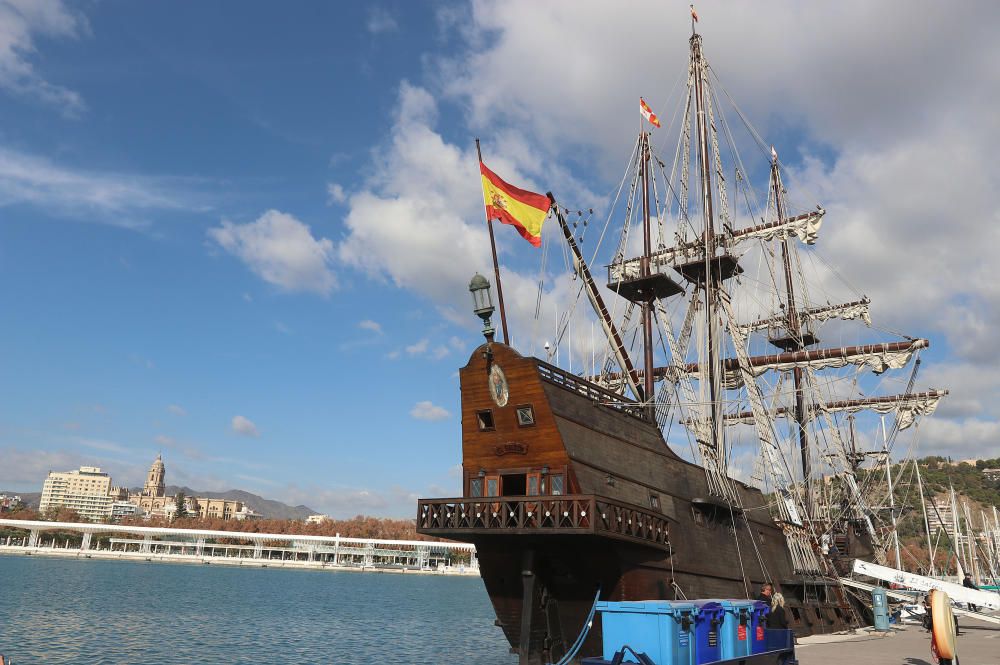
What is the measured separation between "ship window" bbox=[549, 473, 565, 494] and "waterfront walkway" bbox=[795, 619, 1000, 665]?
7049mm

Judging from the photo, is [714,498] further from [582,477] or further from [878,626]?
[878,626]

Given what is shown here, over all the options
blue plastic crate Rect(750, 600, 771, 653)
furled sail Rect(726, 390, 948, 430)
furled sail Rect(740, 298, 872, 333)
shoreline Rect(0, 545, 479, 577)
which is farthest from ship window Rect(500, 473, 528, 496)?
shoreline Rect(0, 545, 479, 577)

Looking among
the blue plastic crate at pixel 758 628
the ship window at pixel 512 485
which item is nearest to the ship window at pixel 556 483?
the ship window at pixel 512 485

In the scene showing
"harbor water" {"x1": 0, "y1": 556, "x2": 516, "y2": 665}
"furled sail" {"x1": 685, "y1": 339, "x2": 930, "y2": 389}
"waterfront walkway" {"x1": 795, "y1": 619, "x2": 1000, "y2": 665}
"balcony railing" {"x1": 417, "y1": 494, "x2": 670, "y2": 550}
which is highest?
"furled sail" {"x1": 685, "y1": 339, "x2": 930, "y2": 389}

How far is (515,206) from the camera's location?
22.7 m

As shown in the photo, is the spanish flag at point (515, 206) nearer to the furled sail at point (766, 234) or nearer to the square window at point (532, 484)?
the square window at point (532, 484)

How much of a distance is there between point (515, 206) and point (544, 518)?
944 centimetres

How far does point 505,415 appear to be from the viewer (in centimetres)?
2098

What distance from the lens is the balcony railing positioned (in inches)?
720

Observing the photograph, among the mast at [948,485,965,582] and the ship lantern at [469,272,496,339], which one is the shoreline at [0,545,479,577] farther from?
the ship lantern at [469,272,496,339]

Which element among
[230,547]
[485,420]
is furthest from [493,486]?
[230,547]

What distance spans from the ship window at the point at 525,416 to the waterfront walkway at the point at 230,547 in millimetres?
131629

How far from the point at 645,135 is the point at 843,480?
35.1 metres

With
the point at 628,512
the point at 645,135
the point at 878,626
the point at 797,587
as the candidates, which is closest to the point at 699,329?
the point at 645,135
